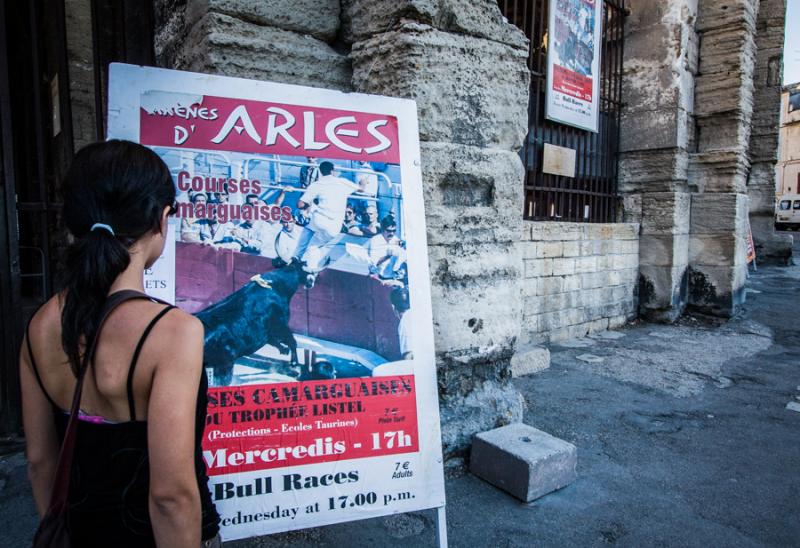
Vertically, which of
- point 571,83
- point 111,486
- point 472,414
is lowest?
point 472,414

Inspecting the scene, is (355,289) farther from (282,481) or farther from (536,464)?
(536,464)

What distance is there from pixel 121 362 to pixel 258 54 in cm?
189

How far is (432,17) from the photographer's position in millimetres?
2377

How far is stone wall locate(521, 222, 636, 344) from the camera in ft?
16.7

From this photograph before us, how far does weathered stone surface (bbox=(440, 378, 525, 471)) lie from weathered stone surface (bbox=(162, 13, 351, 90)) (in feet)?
5.89

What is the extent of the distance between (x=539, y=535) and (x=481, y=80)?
2.15 meters

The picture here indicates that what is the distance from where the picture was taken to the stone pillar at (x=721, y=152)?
6266 mm

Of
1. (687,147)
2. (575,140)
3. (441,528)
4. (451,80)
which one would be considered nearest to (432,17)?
(451,80)

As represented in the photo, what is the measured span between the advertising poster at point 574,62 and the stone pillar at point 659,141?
93 cm

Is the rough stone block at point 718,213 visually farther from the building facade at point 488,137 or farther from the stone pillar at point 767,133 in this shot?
the stone pillar at point 767,133

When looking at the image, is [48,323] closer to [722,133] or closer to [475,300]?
[475,300]

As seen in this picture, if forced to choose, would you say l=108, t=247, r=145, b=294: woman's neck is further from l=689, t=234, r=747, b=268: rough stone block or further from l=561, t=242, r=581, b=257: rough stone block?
l=689, t=234, r=747, b=268: rough stone block

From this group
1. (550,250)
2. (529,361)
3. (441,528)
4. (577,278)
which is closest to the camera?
(441,528)

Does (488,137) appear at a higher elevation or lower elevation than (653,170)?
lower
